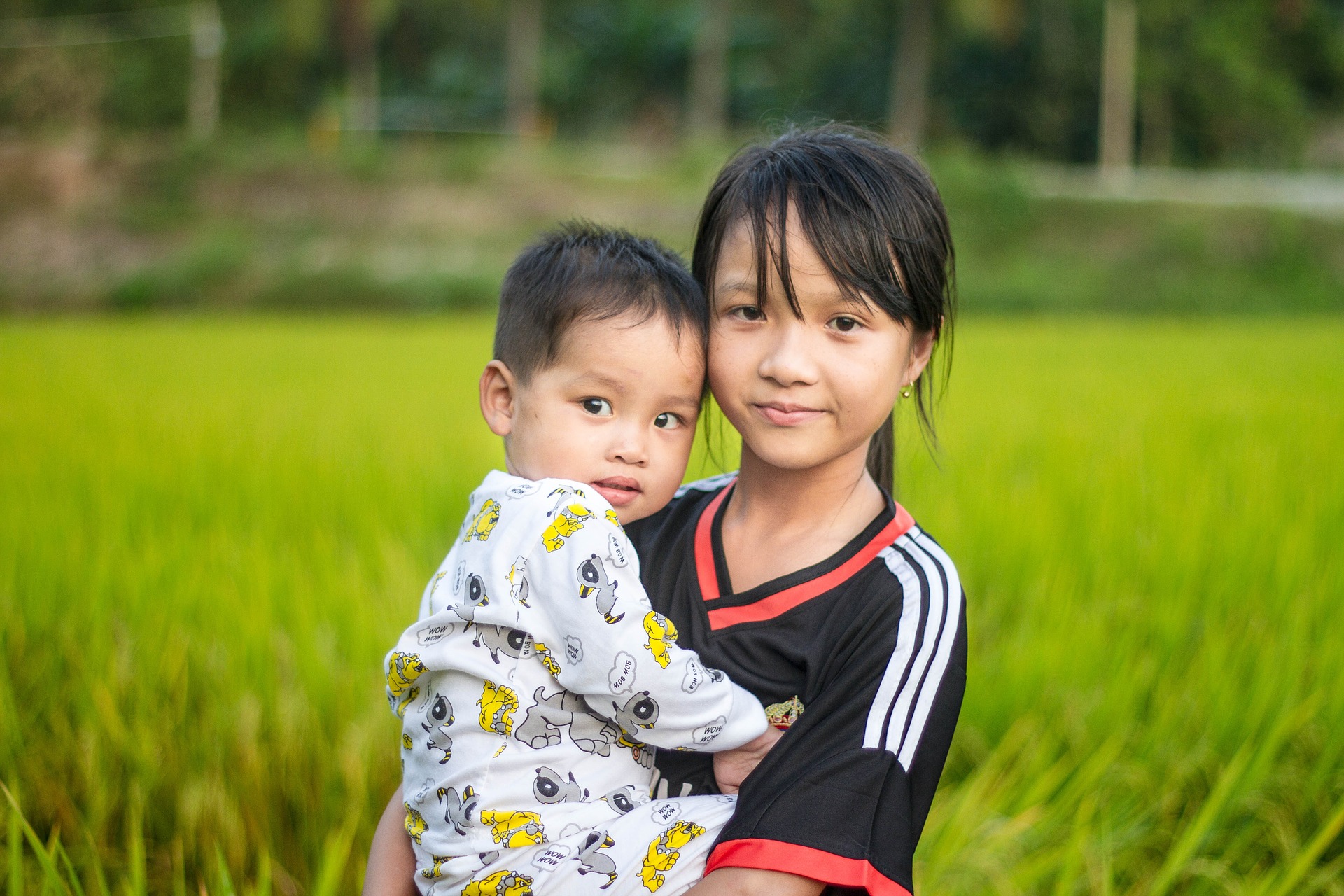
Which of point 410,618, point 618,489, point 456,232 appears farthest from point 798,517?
point 456,232

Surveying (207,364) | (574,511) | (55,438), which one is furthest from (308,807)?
(207,364)

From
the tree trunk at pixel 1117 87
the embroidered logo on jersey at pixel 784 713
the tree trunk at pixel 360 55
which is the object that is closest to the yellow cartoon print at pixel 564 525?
the embroidered logo on jersey at pixel 784 713

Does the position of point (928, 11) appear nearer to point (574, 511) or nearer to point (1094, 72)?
point (1094, 72)

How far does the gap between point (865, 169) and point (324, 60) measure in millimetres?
22783

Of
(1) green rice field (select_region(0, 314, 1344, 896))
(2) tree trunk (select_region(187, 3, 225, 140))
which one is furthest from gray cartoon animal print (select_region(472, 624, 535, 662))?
(2) tree trunk (select_region(187, 3, 225, 140))

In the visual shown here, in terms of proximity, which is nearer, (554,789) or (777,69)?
(554,789)

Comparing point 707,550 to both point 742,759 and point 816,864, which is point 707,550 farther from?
point 816,864

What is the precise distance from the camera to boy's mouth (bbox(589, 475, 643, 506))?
105 cm

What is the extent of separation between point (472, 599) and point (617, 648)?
145 mm

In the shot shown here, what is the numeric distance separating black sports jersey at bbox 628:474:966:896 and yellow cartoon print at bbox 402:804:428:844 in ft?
0.72

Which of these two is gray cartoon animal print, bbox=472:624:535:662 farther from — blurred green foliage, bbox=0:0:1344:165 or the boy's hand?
blurred green foliage, bbox=0:0:1344:165

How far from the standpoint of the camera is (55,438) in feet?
11.4

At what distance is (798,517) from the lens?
1081 mm

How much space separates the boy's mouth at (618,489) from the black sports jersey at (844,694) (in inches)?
4.3
